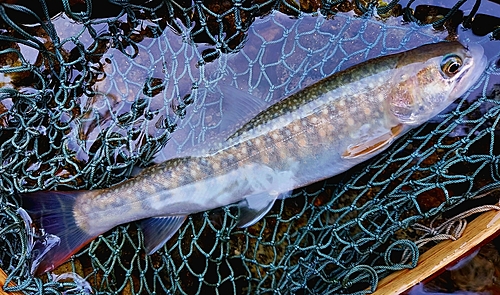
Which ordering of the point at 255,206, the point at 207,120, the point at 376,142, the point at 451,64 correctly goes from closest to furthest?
the point at 451,64 < the point at 376,142 < the point at 255,206 < the point at 207,120

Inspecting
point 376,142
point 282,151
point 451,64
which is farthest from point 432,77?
point 282,151

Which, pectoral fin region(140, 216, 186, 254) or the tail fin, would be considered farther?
pectoral fin region(140, 216, 186, 254)

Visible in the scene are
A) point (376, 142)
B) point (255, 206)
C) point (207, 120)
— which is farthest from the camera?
point (207, 120)

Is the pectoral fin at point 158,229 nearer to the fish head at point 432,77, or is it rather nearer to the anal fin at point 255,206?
the anal fin at point 255,206

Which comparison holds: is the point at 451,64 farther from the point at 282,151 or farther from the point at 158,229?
the point at 158,229

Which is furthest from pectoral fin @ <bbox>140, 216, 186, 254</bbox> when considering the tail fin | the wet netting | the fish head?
the fish head

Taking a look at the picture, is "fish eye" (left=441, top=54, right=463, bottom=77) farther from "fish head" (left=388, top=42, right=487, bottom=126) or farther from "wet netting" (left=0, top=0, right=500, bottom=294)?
"wet netting" (left=0, top=0, right=500, bottom=294)
